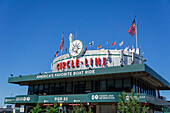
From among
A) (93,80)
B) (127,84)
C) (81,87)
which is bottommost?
(81,87)

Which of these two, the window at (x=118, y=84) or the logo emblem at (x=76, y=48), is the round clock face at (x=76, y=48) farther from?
the window at (x=118, y=84)

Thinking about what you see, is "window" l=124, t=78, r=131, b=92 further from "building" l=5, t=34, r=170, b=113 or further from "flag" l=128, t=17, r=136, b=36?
"flag" l=128, t=17, r=136, b=36

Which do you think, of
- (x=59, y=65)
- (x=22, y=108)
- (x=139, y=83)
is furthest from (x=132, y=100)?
(x=22, y=108)

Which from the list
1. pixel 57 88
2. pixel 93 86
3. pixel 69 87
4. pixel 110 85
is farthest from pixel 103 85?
pixel 57 88

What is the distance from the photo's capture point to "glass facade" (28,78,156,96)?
128ft

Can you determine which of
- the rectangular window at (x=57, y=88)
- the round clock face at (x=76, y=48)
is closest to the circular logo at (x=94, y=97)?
the rectangular window at (x=57, y=88)

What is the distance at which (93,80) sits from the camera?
42531mm

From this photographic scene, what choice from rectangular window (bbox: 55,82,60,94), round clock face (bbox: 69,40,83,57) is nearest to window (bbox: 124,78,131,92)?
round clock face (bbox: 69,40,83,57)

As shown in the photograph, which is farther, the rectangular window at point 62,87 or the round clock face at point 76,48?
the round clock face at point 76,48

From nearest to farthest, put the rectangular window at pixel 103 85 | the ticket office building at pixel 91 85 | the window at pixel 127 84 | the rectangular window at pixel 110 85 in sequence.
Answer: the window at pixel 127 84, the ticket office building at pixel 91 85, the rectangular window at pixel 110 85, the rectangular window at pixel 103 85

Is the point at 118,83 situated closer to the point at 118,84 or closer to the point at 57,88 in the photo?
the point at 118,84

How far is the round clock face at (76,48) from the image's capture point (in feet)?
153

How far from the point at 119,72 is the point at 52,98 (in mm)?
14011

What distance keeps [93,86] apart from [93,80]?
1.12 m
